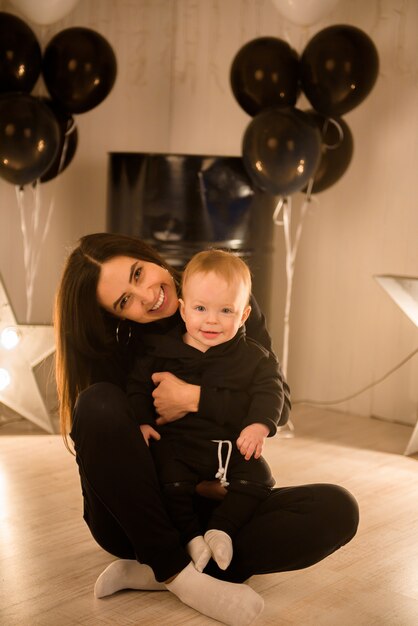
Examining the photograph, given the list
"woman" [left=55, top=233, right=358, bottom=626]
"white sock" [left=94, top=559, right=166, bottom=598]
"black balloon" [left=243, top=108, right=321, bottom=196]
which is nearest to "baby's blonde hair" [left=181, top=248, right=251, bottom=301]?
"woman" [left=55, top=233, right=358, bottom=626]

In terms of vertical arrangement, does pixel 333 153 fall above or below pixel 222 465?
above

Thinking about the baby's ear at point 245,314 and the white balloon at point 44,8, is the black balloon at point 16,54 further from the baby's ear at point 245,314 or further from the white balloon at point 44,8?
the baby's ear at point 245,314

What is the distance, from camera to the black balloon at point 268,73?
3158 mm

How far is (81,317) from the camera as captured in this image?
2000mm

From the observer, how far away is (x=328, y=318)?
3.96m

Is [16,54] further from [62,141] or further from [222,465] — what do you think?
[222,465]

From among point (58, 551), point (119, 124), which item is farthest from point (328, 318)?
point (58, 551)

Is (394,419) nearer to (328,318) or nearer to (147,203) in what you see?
(328,318)

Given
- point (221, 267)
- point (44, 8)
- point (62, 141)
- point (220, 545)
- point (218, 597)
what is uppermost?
point (44, 8)

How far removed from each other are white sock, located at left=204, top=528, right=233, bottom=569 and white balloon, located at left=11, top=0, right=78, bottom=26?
6.57 ft

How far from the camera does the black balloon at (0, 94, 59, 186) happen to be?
2949mm

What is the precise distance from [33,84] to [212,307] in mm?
1590

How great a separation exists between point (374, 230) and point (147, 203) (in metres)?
0.99

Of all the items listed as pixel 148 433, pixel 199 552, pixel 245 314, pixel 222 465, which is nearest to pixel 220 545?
pixel 199 552
